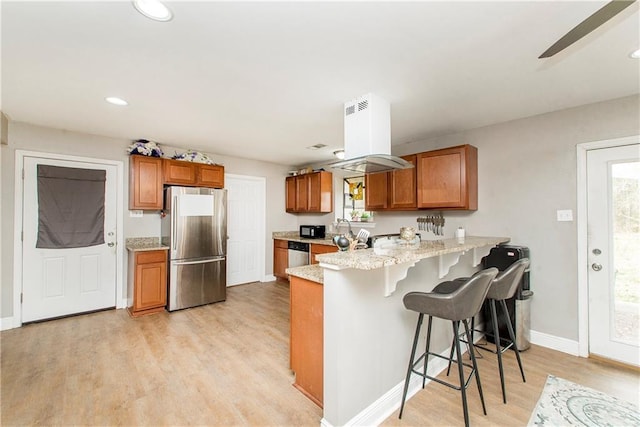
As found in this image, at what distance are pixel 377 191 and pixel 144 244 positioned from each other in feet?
11.6

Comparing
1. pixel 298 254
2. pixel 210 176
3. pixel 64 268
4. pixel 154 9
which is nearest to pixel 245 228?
pixel 298 254

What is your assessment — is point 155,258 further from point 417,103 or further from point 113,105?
point 417,103

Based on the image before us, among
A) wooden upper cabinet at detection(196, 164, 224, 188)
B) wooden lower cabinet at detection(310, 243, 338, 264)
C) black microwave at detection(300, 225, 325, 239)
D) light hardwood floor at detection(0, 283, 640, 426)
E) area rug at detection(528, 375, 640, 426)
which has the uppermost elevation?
wooden upper cabinet at detection(196, 164, 224, 188)

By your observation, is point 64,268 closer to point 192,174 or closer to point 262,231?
point 192,174

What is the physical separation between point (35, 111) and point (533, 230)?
5421 millimetres

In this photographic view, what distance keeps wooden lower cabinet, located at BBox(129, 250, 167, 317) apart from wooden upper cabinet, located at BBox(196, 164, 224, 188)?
120 cm

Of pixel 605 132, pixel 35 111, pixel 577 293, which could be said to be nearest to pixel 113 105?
pixel 35 111

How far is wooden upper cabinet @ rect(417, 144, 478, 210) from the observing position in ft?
10.7

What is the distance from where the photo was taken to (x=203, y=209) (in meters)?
4.11

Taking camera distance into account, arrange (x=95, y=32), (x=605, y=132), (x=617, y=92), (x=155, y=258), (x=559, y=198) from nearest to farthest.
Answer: (x=95, y=32)
(x=617, y=92)
(x=605, y=132)
(x=559, y=198)
(x=155, y=258)

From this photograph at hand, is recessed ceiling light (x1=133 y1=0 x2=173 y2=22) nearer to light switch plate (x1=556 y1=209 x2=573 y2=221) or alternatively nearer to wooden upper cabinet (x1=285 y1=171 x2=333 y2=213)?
light switch plate (x1=556 y1=209 x2=573 y2=221)

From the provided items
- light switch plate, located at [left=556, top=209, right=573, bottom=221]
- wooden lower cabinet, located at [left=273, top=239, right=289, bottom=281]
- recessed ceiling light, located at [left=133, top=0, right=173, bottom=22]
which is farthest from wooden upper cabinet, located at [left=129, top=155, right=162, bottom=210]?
light switch plate, located at [left=556, top=209, right=573, bottom=221]

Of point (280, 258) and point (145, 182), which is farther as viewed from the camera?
point (280, 258)

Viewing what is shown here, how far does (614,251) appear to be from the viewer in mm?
2600
